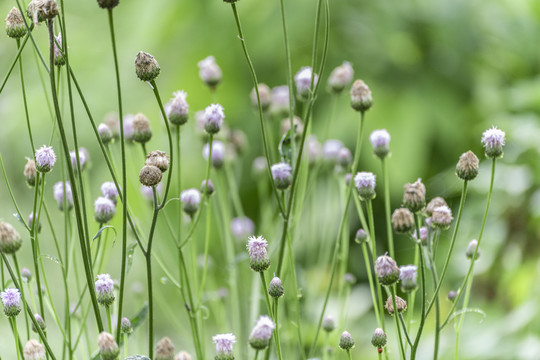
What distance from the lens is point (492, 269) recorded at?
2.80ft

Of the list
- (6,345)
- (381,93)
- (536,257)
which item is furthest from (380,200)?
(6,345)

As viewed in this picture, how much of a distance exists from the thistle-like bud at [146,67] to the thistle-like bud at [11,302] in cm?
12

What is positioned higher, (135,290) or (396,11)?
A: (396,11)

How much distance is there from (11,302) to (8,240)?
0.15 ft

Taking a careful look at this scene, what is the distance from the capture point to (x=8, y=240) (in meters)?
0.32

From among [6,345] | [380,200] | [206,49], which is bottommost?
[6,345]

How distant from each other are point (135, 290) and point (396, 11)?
2.05 ft

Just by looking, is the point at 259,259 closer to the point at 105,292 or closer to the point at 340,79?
the point at 105,292

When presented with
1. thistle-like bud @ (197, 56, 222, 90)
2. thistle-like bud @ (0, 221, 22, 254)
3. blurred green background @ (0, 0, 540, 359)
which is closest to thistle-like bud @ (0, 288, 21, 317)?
thistle-like bud @ (0, 221, 22, 254)

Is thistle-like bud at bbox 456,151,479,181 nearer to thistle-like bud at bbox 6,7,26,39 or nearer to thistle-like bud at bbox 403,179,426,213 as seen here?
thistle-like bud at bbox 403,179,426,213

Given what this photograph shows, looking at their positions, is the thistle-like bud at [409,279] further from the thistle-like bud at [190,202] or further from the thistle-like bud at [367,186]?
the thistle-like bud at [190,202]

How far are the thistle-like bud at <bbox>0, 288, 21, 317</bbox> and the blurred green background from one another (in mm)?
510

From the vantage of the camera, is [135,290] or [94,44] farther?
[94,44]

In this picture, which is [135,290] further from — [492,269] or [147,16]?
[147,16]
